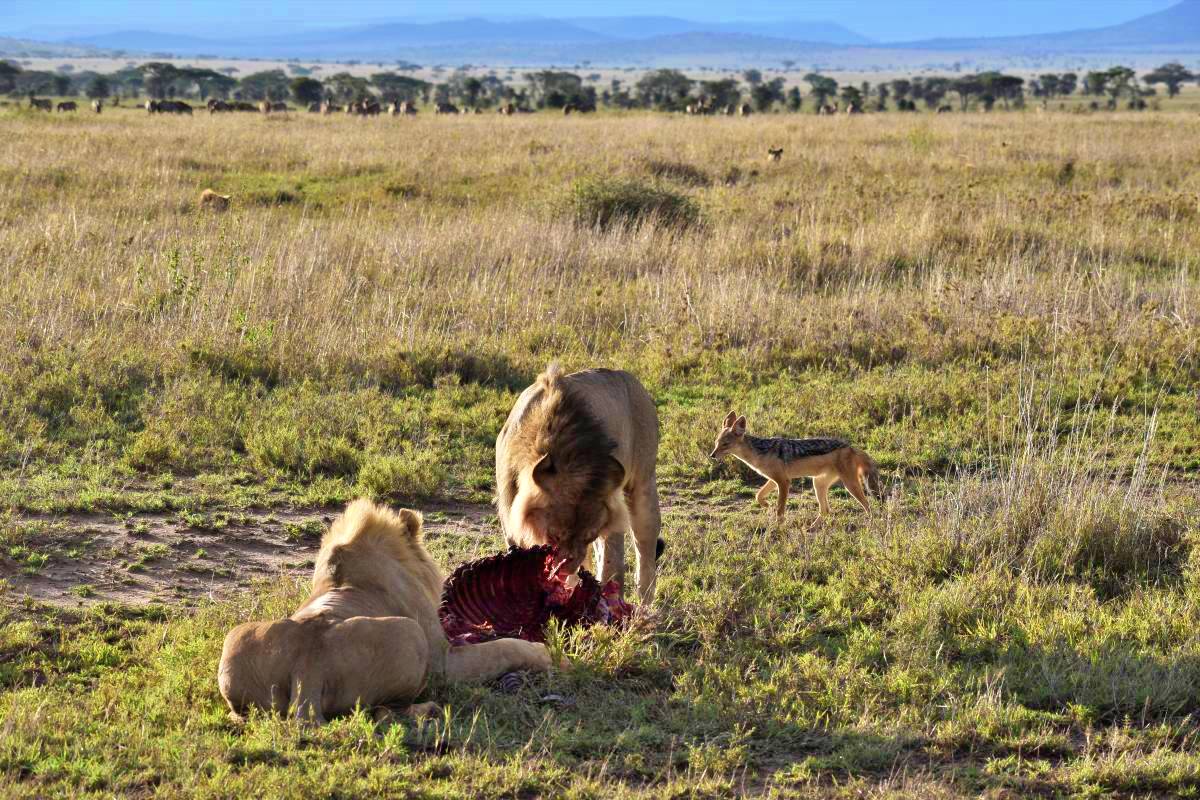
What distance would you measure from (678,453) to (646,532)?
2663 mm

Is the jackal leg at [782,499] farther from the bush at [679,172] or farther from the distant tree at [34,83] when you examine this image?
the distant tree at [34,83]

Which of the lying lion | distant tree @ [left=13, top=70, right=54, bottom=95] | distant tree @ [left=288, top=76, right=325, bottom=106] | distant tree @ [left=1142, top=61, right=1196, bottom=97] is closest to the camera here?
the lying lion

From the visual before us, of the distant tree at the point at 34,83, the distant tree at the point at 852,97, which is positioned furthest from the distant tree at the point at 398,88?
the distant tree at the point at 852,97

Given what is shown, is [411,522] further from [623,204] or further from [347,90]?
[347,90]

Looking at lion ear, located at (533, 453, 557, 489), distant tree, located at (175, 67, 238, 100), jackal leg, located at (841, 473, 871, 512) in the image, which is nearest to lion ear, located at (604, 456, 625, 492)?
lion ear, located at (533, 453, 557, 489)

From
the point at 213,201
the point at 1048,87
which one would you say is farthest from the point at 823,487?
Result: the point at 1048,87

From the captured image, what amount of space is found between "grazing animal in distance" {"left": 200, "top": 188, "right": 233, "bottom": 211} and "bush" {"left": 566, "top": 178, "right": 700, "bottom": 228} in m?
4.63

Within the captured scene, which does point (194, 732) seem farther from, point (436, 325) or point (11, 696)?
point (436, 325)

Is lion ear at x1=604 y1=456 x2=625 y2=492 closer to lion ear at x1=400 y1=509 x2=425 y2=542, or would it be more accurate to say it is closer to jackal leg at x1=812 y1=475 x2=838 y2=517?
Result: lion ear at x1=400 y1=509 x2=425 y2=542

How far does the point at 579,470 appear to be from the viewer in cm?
484

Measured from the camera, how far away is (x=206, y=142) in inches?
1009

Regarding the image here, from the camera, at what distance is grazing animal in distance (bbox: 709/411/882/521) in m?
7.37

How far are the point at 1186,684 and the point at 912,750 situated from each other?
50.5 inches

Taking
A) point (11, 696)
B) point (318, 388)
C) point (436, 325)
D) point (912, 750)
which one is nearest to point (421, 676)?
point (11, 696)
